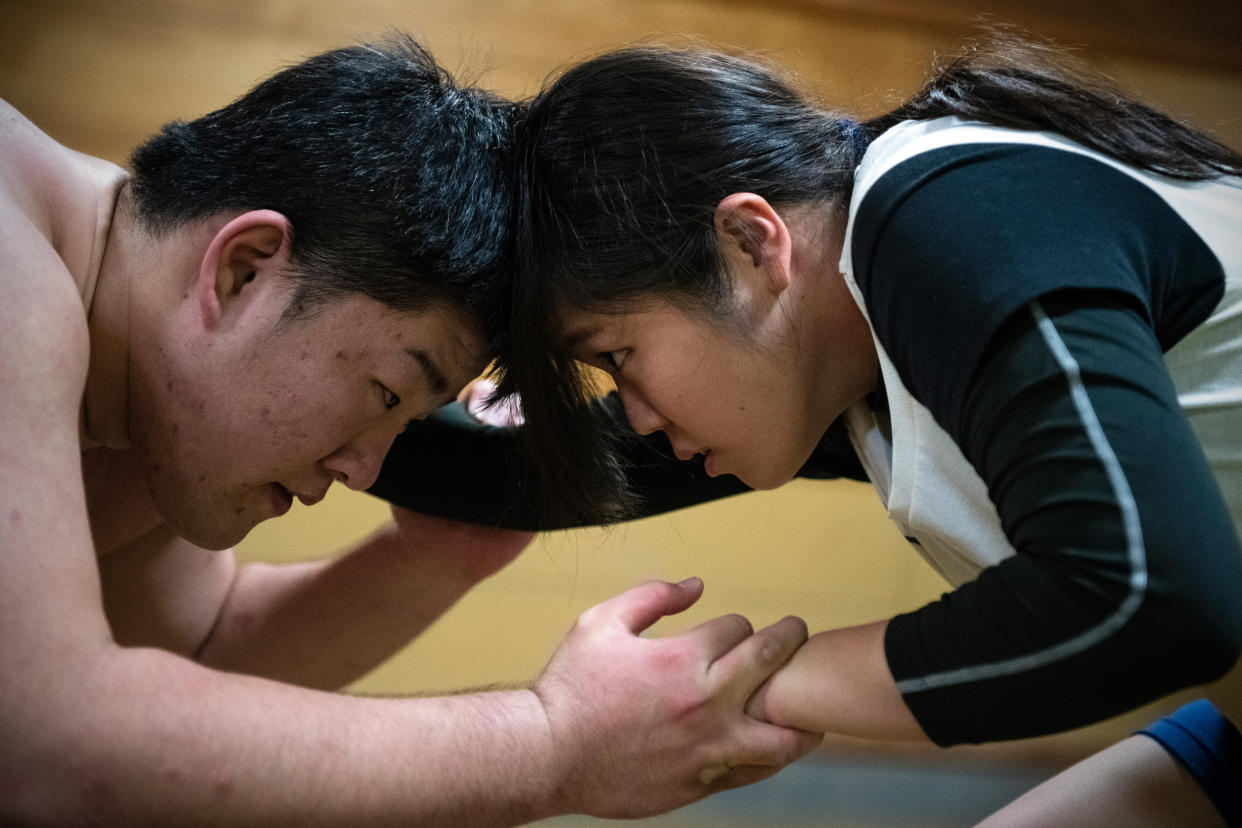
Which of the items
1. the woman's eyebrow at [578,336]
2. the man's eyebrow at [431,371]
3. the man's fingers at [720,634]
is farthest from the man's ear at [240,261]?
the man's fingers at [720,634]

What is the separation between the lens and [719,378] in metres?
0.96

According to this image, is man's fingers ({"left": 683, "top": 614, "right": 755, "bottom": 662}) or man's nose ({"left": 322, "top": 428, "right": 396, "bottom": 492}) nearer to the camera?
man's fingers ({"left": 683, "top": 614, "right": 755, "bottom": 662})

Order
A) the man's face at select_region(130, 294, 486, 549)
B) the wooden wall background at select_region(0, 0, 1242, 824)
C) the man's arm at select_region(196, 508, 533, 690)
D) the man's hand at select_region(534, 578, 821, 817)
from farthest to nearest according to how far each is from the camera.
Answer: the wooden wall background at select_region(0, 0, 1242, 824) < the man's arm at select_region(196, 508, 533, 690) < the man's face at select_region(130, 294, 486, 549) < the man's hand at select_region(534, 578, 821, 817)

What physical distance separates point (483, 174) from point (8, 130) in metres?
0.41

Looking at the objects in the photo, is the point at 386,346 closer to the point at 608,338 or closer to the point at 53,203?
the point at 608,338

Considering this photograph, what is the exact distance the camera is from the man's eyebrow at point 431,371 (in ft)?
3.26

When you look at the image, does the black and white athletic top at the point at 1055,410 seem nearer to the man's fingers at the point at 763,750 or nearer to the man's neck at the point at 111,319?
the man's fingers at the point at 763,750

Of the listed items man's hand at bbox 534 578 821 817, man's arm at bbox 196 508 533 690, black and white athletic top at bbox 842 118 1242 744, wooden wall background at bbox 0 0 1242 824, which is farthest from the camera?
wooden wall background at bbox 0 0 1242 824

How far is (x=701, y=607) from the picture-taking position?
79.7 inches

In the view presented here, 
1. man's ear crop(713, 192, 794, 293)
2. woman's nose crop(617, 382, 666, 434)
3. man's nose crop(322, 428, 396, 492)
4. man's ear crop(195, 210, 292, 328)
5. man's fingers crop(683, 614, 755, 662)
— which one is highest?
man's ear crop(713, 192, 794, 293)

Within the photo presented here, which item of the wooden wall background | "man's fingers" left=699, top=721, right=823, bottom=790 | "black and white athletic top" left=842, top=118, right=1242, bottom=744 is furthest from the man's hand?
the wooden wall background

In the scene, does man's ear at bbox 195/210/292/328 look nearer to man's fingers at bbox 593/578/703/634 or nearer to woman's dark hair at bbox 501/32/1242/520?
woman's dark hair at bbox 501/32/1242/520

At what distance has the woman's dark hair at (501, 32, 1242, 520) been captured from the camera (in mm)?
930

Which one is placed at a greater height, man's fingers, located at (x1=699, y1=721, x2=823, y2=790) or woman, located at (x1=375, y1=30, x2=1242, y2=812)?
woman, located at (x1=375, y1=30, x2=1242, y2=812)
